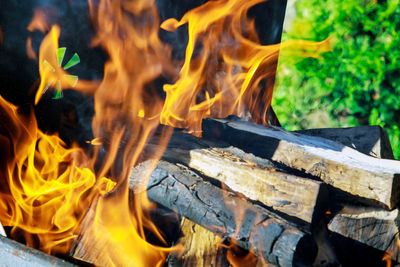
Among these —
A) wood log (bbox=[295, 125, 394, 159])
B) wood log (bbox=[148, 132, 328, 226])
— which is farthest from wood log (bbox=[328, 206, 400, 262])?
wood log (bbox=[295, 125, 394, 159])

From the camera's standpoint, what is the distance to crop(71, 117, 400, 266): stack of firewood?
61.3 inches

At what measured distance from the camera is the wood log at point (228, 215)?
1.46 m

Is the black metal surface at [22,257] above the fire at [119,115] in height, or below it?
below

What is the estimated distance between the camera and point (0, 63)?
2020mm

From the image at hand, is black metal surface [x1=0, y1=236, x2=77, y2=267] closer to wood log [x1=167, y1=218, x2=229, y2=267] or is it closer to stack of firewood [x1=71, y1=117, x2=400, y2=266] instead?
stack of firewood [x1=71, y1=117, x2=400, y2=266]

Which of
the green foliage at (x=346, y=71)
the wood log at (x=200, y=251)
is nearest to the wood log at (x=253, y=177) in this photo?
the wood log at (x=200, y=251)

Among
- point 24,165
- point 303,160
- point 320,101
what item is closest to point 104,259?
point 24,165

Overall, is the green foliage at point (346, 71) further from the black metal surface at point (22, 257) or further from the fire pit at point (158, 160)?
the black metal surface at point (22, 257)

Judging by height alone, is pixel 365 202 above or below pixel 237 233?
above

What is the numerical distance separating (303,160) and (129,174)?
3.24 ft

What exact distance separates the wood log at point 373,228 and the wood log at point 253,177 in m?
0.12

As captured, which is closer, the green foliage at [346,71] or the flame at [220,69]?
the flame at [220,69]

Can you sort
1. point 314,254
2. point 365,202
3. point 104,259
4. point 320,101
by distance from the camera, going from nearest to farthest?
1. point 314,254
2. point 104,259
3. point 365,202
4. point 320,101

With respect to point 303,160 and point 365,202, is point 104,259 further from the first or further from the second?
point 365,202
